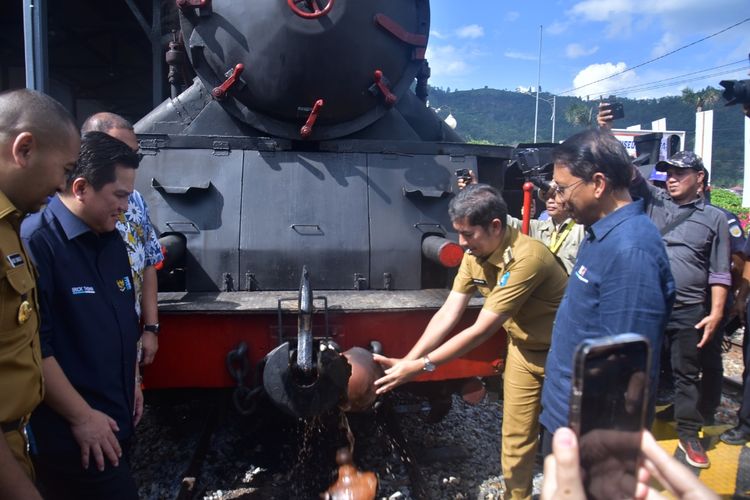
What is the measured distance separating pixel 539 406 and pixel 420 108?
2.77 metres

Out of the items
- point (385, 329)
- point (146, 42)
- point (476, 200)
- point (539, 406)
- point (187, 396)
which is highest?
point (146, 42)

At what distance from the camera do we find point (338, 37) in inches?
129

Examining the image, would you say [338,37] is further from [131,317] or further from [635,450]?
[635,450]

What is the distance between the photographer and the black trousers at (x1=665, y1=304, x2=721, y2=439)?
3533mm

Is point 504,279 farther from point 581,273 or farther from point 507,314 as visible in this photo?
point 581,273

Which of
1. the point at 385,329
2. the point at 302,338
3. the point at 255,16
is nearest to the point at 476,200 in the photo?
the point at 385,329

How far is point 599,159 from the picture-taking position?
179 cm

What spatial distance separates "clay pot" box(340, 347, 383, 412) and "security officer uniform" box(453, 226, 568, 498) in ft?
1.97

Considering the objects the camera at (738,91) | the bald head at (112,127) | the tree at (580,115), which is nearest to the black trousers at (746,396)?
the camera at (738,91)

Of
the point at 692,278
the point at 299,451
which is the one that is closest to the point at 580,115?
the point at 692,278

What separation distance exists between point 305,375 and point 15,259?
1154 millimetres

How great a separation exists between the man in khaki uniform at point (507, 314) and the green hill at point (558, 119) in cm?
5985

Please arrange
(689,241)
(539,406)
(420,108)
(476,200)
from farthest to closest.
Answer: (420,108) → (689,241) → (539,406) → (476,200)

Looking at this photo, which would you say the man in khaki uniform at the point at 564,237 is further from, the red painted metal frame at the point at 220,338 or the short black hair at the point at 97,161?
the short black hair at the point at 97,161
